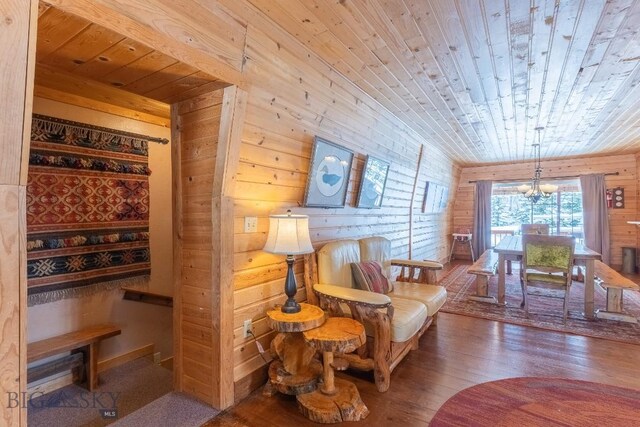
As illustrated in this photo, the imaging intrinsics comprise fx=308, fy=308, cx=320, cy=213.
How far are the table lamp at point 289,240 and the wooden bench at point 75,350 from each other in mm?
1510

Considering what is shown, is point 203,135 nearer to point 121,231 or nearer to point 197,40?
point 197,40

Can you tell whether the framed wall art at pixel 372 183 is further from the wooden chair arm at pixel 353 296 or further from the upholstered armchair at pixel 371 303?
the wooden chair arm at pixel 353 296

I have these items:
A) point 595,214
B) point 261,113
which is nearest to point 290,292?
point 261,113

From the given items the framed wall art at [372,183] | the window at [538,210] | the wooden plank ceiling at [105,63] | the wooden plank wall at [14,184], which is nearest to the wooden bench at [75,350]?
the wooden plank wall at [14,184]

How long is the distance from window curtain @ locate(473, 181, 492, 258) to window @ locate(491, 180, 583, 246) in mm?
287

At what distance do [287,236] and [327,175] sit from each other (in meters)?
0.85

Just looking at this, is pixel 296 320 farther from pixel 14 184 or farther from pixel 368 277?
pixel 14 184

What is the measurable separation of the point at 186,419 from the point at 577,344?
10.9ft

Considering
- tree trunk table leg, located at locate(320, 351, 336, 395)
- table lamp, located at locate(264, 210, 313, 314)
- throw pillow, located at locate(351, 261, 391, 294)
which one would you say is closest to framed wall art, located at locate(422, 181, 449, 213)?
throw pillow, located at locate(351, 261, 391, 294)

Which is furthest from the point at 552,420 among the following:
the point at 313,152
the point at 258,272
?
the point at 313,152

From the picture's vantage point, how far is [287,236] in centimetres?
197

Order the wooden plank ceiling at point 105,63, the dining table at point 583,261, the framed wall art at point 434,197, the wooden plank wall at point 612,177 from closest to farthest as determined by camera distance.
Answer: the wooden plank ceiling at point 105,63
the dining table at point 583,261
the framed wall art at point 434,197
the wooden plank wall at point 612,177

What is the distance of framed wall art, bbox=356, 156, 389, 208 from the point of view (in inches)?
126

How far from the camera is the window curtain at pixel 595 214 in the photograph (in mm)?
6398
